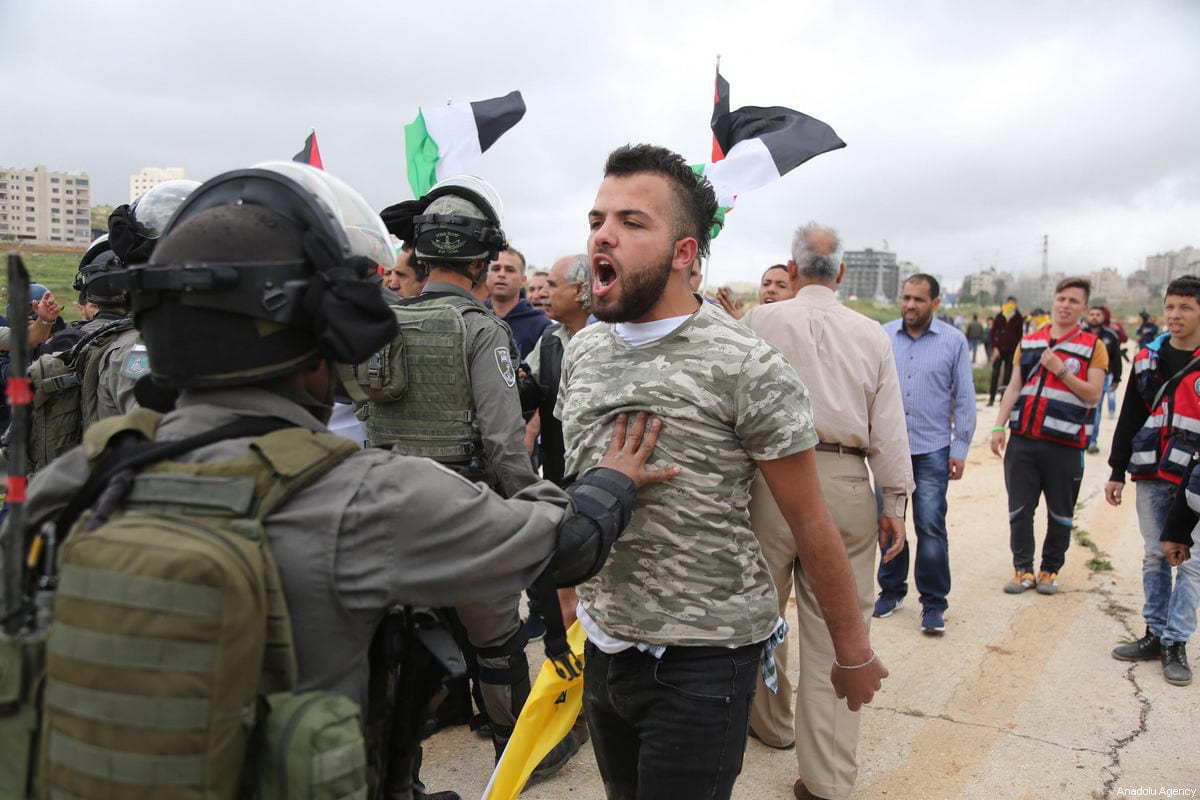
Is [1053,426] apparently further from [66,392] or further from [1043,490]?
[66,392]

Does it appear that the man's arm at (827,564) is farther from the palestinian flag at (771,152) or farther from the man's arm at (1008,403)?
the man's arm at (1008,403)

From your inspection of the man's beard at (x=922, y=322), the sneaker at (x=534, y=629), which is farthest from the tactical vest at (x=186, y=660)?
the man's beard at (x=922, y=322)

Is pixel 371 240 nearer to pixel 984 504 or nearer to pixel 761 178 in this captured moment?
pixel 761 178

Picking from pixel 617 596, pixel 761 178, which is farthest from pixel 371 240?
pixel 761 178

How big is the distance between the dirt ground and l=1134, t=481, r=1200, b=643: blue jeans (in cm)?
30

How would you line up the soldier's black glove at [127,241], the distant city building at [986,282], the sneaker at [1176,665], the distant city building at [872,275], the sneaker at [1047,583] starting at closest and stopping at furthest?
1. the soldier's black glove at [127,241]
2. the sneaker at [1176,665]
3. the sneaker at [1047,583]
4. the distant city building at [872,275]
5. the distant city building at [986,282]

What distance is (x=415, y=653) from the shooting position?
5.24 ft

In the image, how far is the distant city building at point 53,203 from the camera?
22047 millimetres

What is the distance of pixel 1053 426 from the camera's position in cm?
620

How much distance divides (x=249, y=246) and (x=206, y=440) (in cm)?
34

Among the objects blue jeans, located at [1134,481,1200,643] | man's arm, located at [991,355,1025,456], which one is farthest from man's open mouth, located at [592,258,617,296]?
man's arm, located at [991,355,1025,456]

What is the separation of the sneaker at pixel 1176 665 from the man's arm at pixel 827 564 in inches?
147

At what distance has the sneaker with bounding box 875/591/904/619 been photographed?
6.08 m

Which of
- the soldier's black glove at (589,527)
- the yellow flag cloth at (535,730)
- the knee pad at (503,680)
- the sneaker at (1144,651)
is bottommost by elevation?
the sneaker at (1144,651)
